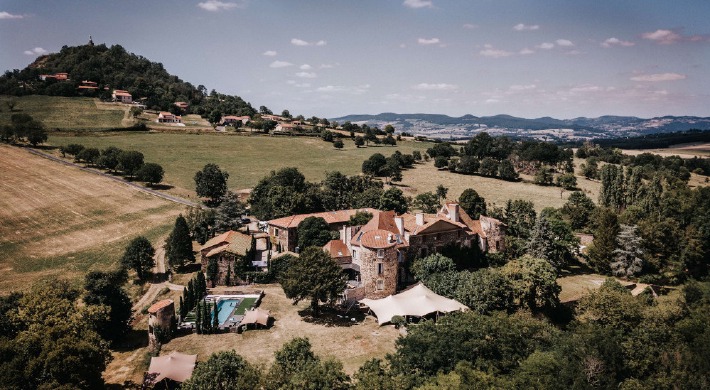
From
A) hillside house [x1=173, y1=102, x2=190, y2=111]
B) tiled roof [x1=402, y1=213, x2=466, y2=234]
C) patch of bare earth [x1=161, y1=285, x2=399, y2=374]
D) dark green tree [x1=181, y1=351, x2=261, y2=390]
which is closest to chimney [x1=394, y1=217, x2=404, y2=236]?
tiled roof [x1=402, y1=213, x2=466, y2=234]

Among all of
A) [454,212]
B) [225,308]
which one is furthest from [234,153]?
[225,308]

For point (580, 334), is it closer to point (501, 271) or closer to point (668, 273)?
point (501, 271)

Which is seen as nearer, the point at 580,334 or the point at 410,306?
the point at 580,334

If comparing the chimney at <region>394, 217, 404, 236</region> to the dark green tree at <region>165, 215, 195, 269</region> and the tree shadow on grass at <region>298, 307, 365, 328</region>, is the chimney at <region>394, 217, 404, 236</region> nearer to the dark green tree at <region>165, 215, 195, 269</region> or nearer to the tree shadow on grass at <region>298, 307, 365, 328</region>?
the tree shadow on grass at <region>298, 307, 365, 328</region>

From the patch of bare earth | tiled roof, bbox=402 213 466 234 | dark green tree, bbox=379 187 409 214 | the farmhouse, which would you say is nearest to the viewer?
the patch of bare earth

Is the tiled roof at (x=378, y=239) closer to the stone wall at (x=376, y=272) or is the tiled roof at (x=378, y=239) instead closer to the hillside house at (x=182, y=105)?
the stone wall at (x=376, y=272)

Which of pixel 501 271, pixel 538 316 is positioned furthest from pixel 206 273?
pixel 538 316
